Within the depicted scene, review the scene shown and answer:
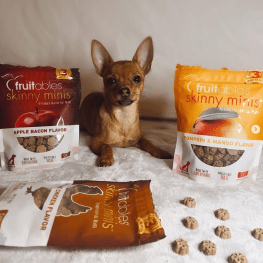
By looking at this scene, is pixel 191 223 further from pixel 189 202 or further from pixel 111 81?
pixel 111 81

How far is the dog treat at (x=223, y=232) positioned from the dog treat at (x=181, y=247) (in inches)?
4.9

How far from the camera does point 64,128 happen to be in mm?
1229

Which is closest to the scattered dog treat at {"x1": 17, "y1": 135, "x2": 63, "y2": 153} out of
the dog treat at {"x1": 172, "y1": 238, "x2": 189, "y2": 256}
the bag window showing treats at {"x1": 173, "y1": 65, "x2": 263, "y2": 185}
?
the bag window showing treats at {"x1": 173, "y1": 65, "x2": 263, "y2": 185}

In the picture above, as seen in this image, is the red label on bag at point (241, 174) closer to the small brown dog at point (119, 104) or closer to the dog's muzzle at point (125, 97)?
the small brown dog at point (119, 104)

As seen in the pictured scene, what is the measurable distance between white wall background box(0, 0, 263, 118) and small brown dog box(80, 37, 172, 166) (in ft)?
1.31

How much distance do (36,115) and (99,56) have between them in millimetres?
457

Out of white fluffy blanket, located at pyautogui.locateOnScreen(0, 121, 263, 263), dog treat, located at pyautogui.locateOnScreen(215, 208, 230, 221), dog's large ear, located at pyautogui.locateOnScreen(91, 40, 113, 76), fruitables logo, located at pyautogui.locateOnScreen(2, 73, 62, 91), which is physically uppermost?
dog's large ear, located at pyautogui.locateOnScreen(91, 40, 113, 76)

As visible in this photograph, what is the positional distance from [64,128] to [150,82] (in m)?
0.82

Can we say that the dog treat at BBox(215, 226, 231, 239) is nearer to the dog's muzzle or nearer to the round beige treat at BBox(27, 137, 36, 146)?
the dog's muzzle

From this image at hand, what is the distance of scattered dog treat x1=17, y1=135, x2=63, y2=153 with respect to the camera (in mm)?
1172

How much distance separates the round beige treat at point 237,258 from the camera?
729mm

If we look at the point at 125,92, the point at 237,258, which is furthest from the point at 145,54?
the point at 237,258

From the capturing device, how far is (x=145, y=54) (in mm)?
1401

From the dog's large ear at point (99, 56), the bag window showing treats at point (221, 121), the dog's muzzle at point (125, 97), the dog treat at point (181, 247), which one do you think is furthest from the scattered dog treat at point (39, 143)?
the dog treat at point (181, 247)
